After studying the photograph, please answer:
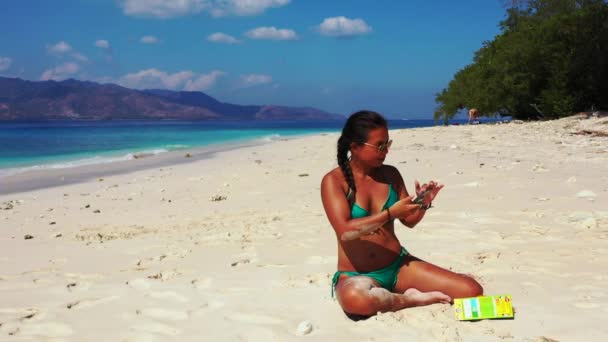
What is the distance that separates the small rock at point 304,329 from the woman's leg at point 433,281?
0.85 metres

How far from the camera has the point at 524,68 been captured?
89.0ft

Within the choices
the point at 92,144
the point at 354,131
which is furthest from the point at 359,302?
the point at 92,144

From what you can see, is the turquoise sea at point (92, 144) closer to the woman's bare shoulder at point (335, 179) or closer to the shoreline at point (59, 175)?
the shoreline at point (59, 175)

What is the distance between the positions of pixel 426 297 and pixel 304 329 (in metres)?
0.94

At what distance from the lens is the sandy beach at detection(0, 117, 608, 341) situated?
11.1ft

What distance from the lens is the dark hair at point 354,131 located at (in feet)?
Answer: 11.7

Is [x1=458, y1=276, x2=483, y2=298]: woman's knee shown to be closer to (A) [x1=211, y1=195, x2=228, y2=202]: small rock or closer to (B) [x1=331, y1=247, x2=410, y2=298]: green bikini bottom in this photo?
(B) [x1=331, y1=247, x2=410, y2=298]: green bikini bottom

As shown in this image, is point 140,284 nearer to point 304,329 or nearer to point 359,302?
point 304,329

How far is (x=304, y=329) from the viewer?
10.9 feet

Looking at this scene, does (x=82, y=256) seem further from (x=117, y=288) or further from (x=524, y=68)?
(x=524, y=68)

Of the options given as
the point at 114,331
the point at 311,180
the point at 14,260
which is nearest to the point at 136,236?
the point at 14,260

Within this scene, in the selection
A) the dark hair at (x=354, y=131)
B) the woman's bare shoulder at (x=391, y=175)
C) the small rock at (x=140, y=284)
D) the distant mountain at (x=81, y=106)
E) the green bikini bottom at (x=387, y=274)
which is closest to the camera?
the dark hair at (x=354, y=131)

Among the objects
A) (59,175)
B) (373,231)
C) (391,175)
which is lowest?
(59,175)

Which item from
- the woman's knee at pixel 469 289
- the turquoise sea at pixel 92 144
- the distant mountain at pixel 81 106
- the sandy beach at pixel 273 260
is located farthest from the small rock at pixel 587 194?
the distant mountain at pixel 81 106
